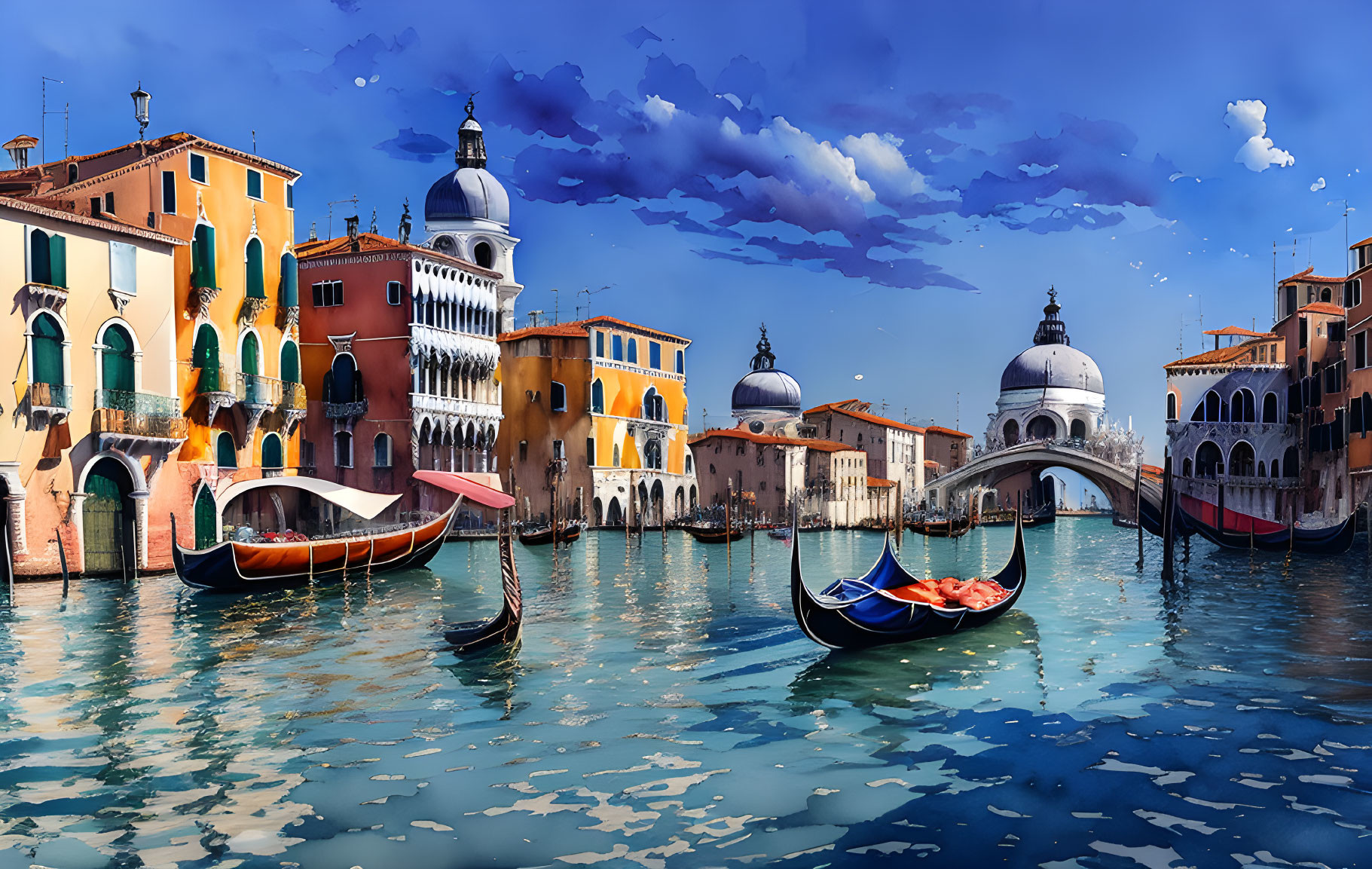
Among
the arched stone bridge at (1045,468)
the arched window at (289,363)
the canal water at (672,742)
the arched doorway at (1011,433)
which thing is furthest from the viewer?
the arched doorway at (1011,433)

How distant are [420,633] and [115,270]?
9.09 meters

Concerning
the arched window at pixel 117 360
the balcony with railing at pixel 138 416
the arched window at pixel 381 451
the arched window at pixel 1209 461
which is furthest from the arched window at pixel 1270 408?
the arched window at pixel 117 360

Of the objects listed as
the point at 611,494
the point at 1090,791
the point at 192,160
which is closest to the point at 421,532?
the point at 192,160

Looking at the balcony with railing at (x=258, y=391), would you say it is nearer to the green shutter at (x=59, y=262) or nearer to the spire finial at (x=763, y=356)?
the green shutter at (x=59, y=262)

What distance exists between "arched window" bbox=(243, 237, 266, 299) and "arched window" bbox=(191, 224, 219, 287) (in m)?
1.01

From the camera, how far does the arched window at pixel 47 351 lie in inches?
671

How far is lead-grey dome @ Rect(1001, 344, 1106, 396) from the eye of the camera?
61.0 meters

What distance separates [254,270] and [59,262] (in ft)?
15.4

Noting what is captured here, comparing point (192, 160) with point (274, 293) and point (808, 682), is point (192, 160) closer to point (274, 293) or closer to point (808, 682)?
point (274, 293)

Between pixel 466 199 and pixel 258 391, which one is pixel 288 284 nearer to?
pixel 258 391

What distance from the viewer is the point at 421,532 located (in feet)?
68.8

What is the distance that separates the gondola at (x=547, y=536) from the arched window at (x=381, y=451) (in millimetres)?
4135

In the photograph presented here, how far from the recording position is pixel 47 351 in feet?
56.4

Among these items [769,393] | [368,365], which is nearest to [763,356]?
[769,393]
